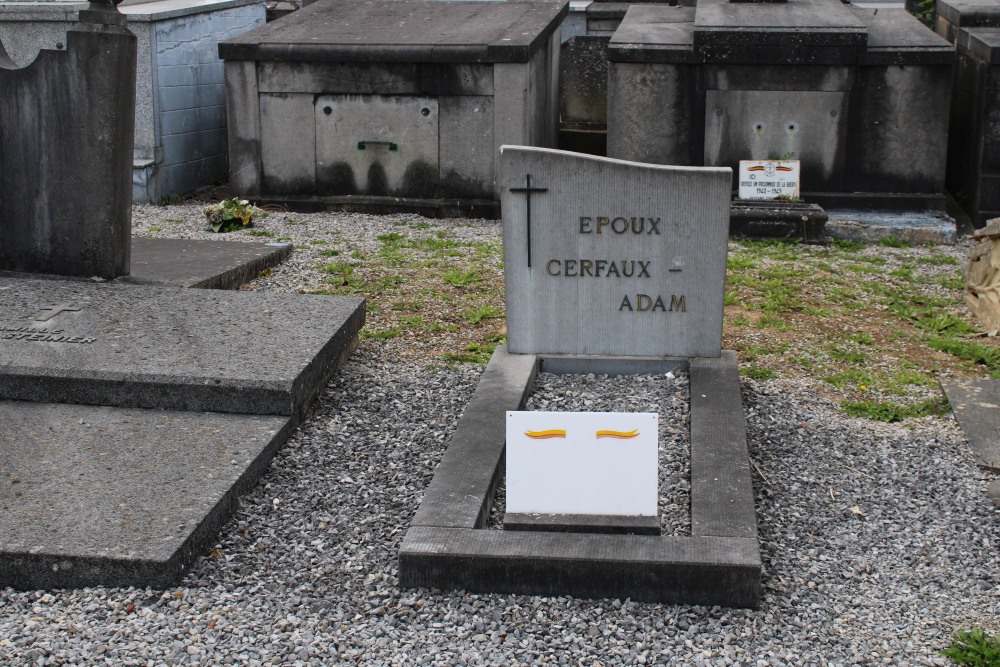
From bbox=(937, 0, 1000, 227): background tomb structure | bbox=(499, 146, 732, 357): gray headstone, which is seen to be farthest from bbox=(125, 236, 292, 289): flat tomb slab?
bbox=(937, 0, 1000, 227): background tomb structure

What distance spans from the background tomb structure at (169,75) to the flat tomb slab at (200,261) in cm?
179

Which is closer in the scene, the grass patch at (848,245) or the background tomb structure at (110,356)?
the background tomb structure at (110,356)

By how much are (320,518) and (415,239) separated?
4.29m

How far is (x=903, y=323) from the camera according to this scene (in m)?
6.04

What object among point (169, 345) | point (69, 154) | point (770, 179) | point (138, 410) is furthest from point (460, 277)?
point (138, 410)

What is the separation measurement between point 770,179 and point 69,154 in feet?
15.9

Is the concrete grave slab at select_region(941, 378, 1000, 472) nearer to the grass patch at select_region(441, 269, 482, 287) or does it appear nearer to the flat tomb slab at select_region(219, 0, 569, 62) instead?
the grass patch at select_region(441, 269, 482, 287)

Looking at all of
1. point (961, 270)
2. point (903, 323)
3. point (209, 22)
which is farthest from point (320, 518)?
point (209, 22)

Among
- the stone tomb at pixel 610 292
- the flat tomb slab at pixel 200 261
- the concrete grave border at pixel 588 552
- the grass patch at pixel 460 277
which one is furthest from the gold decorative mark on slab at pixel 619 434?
the grass patch at pixel 460 277

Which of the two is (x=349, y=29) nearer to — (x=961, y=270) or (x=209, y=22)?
(x=209, y=22)

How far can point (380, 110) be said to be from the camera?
335 inches

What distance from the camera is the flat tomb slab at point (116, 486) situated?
3275mm

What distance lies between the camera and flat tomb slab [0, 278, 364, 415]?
427cm

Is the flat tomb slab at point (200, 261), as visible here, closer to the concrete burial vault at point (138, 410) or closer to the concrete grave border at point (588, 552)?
the concrete burial vault at point (138, 410)
